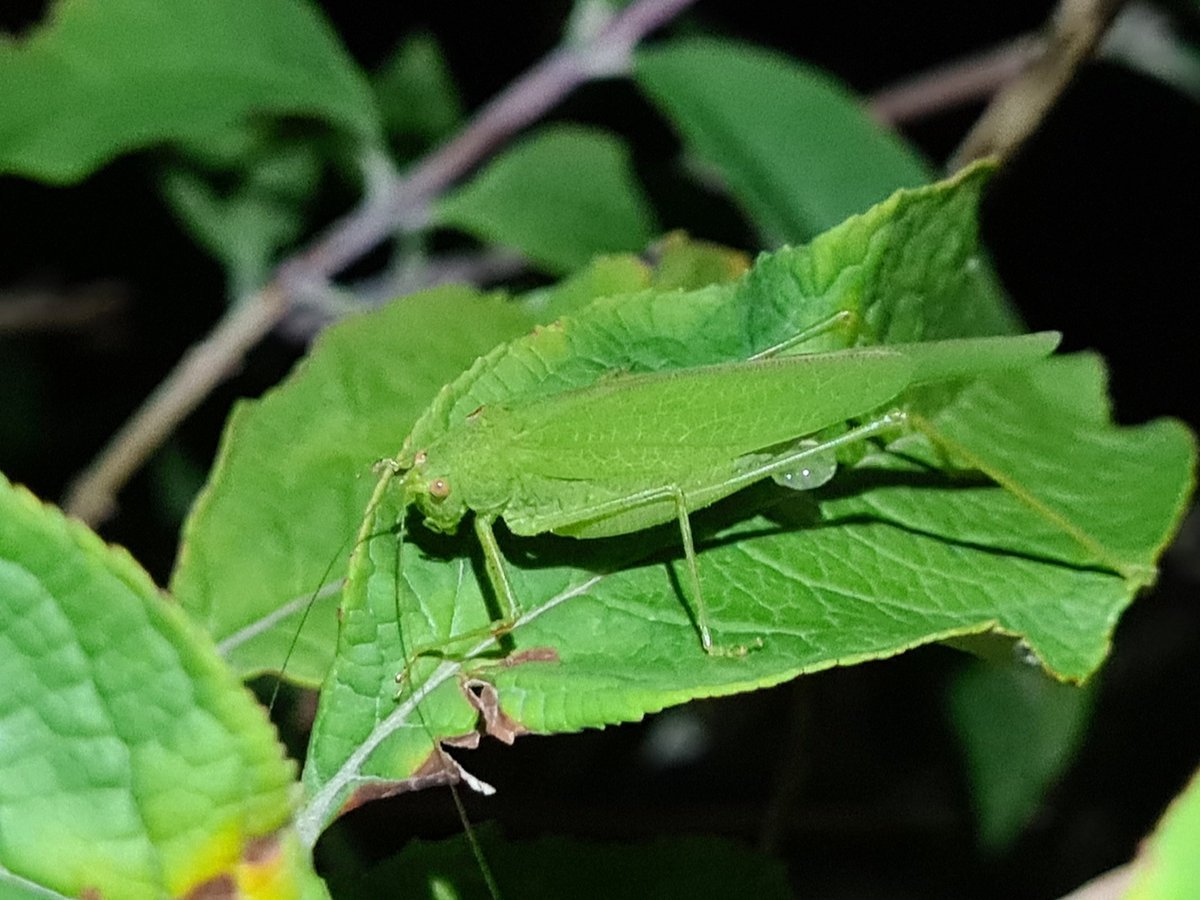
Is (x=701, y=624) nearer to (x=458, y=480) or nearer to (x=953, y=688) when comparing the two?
(x=458, y=480)

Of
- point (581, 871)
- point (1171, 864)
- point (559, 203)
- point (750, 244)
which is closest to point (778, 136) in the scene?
point (559, 203)

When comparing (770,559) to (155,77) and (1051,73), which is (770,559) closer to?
(1051,73)

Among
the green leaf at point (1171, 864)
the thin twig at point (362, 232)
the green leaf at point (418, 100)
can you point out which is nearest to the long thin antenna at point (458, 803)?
the green leaf at point (1171, 864)

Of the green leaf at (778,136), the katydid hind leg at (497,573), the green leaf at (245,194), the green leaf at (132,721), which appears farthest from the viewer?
the green leaf at (245,194)

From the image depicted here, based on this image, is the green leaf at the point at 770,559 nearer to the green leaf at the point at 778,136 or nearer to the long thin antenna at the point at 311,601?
the long thin antenna at the point at 311,601

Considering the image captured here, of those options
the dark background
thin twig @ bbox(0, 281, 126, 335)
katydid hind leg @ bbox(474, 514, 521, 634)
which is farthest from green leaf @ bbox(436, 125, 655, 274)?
thin twig @ bbox(0, 281, 126, 335)

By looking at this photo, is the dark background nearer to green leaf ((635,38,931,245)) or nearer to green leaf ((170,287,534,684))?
green leaf ((635,38,931,245))
